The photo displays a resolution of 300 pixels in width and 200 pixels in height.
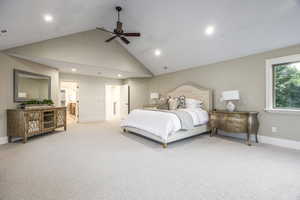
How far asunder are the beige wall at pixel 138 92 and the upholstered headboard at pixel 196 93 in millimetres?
1790

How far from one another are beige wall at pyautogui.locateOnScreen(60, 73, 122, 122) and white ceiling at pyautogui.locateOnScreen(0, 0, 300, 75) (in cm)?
277

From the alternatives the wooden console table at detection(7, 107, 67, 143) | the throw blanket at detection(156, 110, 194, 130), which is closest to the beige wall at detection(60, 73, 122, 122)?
the wooden console table at detection(7, 107, 67, 143)

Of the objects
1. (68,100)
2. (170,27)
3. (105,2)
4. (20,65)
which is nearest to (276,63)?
(170,27)

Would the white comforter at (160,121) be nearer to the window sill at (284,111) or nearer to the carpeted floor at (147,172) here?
the carpeted floor at (147,172)

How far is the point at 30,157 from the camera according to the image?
2602 mm

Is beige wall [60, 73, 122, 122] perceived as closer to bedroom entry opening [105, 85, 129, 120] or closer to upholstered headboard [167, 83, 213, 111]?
bedroom entry opening [105, 85, 129, 120]

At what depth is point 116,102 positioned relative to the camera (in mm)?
8781

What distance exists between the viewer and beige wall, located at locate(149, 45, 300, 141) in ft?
10.4

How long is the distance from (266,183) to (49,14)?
188 inches

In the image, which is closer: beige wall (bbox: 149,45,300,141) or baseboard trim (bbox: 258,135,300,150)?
baseboard trim (bbox: 258,135,300,150)

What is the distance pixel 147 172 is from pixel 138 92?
547cm

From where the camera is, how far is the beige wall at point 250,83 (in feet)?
10.4

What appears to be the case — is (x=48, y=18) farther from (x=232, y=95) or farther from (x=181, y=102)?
(x=232, y=95)

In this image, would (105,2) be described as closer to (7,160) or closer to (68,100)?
(7,160)
